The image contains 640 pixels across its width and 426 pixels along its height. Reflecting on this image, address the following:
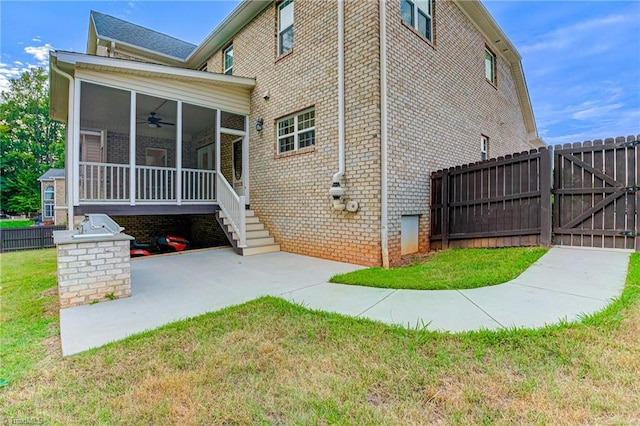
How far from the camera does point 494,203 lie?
22.6ft

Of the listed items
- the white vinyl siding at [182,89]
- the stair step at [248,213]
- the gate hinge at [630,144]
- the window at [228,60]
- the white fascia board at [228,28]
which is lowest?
the stair step at [248,213]

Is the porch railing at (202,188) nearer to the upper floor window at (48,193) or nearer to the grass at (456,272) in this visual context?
the grass at (456,272)

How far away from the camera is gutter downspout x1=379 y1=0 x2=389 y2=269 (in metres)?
6.13

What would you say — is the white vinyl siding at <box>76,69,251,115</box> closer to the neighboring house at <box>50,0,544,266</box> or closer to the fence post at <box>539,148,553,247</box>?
the neighboring house at <box>50,0,544,266</box>

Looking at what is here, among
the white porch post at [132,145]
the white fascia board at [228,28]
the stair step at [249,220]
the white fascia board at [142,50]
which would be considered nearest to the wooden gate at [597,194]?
the stair step at [249,220]

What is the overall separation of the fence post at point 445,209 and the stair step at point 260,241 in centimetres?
455

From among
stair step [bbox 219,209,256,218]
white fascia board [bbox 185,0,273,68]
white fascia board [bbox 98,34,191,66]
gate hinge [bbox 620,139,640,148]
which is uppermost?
white fascia board [bbox 98,34,191,66]

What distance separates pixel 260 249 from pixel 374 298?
467cm

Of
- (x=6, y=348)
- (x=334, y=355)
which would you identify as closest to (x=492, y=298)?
(x=334, y=355)

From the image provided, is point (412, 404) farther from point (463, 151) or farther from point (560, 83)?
point (560, 83)

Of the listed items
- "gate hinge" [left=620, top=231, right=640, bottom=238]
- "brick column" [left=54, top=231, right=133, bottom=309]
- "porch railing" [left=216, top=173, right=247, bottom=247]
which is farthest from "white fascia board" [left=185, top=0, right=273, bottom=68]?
"gate hinge" [left=620, top=231, right=640, bottom=238]

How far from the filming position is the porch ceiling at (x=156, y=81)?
6836mm

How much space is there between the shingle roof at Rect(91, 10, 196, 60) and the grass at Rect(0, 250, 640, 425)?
41.7ft

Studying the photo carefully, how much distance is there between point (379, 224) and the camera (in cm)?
613
